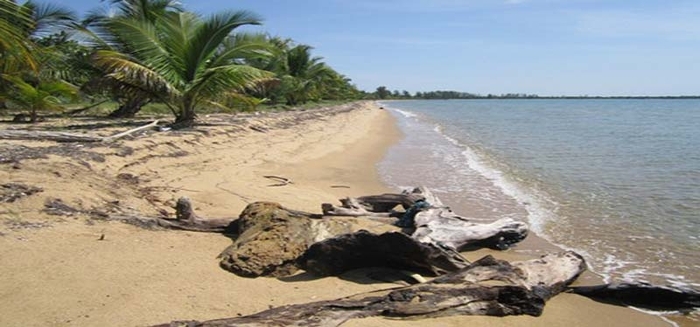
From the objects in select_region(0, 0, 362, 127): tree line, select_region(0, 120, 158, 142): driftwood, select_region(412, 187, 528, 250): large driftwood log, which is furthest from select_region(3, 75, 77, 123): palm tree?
select_region(412, 187, 528, 250): large driftwood log

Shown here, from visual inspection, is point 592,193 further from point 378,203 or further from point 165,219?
point 165,219

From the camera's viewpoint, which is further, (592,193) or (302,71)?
(302,71)

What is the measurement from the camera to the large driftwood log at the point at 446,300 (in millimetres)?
3273

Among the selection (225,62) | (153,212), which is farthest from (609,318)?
(225,62)

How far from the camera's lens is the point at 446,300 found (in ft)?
12.2

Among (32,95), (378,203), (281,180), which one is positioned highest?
(32,95)

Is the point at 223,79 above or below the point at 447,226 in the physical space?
above

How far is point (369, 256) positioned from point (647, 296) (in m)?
2.39

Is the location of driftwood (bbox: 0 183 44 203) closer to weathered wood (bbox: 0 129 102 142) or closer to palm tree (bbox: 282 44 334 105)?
weathered wood (bbox: 0 129 102 142)

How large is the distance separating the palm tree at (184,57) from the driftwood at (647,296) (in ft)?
36.1

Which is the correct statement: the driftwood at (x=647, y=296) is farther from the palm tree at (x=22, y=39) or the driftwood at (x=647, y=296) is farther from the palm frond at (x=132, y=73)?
the palm frond at (x=132, y=73)

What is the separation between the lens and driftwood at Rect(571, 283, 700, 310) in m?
4.32

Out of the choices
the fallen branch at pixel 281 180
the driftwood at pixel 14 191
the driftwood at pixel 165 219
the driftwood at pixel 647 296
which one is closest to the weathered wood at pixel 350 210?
the driftwood at pixel 165 219

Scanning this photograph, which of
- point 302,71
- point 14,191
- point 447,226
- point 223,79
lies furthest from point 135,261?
point 302,71
